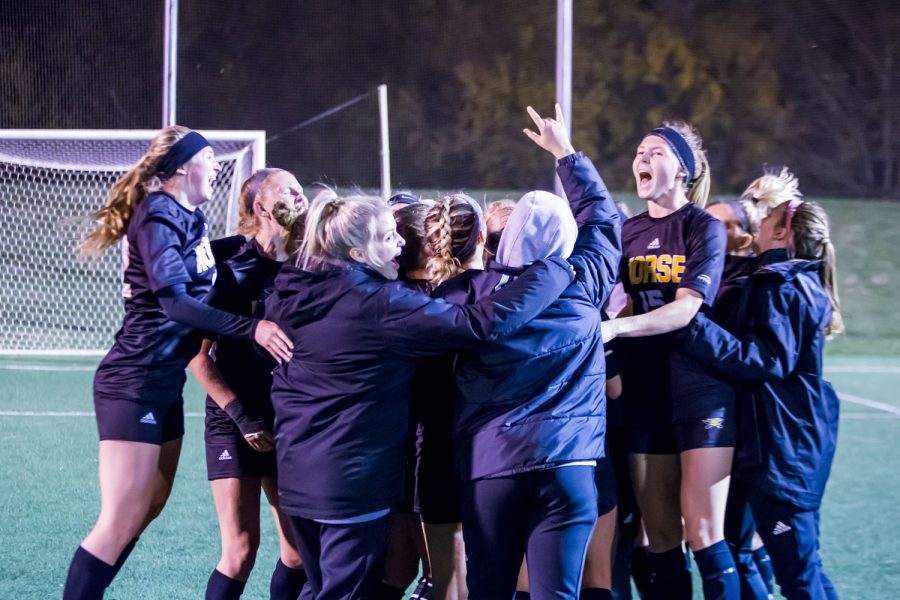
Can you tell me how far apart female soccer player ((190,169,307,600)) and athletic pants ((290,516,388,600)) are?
1.91 ft

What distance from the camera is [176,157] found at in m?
3.21

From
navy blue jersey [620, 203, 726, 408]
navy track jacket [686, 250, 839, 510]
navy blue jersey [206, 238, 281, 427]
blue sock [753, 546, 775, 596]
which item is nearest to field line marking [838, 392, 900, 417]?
blue sock [753, 546, 775, 596]

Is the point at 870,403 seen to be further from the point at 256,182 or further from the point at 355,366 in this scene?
the point at 355,366

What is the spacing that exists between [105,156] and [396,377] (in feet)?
18.8

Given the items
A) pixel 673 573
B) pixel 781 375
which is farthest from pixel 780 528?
Answer: pixel 781 375

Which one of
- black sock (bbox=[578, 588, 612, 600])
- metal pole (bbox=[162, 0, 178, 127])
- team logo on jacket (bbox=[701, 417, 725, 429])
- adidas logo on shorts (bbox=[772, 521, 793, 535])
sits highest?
metal pole (bbox=[162, 0, 178, 127])

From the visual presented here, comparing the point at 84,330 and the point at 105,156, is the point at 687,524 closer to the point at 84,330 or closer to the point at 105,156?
the point at 105,156

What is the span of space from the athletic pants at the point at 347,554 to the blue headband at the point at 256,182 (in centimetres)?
126

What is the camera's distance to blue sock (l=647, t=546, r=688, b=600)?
349cm

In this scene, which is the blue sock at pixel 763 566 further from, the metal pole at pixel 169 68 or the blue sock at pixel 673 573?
the metal pole at pixel 169 68

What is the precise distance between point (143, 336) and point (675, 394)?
1.75 m

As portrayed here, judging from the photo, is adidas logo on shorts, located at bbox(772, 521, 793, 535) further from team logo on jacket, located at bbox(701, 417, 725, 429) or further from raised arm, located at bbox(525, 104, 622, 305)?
raised arm, located at bbox(525, 104, 622, 305)

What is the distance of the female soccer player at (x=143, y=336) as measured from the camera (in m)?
3.11

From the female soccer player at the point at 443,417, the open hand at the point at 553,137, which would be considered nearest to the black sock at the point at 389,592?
the female soccer player at the point at 443,417
